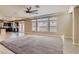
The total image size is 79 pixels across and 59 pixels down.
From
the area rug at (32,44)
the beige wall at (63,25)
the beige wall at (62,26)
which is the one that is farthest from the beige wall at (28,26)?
the beige wall at (63,25)

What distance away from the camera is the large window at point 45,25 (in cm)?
292

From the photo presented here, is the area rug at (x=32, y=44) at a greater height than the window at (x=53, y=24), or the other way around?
the window at (x=53, y=24)

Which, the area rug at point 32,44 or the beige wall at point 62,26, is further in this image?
the area rug at point 32,44

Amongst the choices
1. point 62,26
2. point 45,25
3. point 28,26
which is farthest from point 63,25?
point 28,26

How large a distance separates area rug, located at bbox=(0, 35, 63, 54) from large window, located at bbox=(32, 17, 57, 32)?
8.4 inches

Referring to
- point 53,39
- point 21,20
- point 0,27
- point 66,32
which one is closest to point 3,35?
point 0,27

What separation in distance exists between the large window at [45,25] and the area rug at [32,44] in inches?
8.4

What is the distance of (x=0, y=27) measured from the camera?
301cm

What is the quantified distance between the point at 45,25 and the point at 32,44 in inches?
25.5

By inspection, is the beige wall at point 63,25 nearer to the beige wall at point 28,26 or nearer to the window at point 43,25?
the window at point 43,25

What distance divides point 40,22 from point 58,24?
45cm

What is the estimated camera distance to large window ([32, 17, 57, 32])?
9.58 ft

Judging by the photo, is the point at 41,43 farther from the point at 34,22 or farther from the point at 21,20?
the point at 21,20
